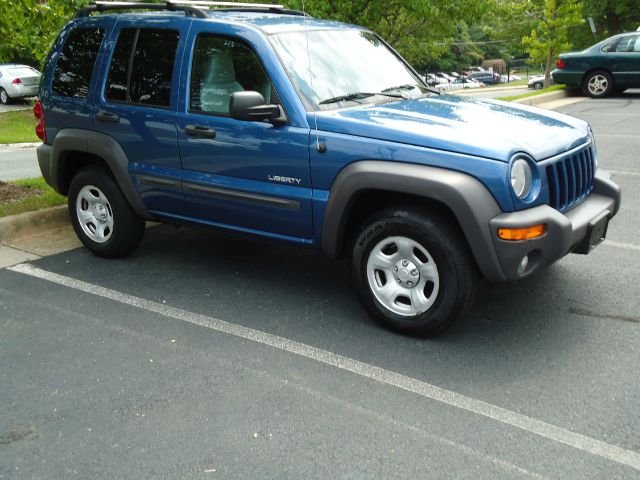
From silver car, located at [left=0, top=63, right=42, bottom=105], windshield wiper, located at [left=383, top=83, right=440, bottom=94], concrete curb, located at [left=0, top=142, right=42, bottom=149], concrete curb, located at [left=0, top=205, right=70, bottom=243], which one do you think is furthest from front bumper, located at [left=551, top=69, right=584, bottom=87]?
silver car, located at [left=0, top=63, right=42, bottom=105]

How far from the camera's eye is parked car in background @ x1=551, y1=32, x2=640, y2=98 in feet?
51.3

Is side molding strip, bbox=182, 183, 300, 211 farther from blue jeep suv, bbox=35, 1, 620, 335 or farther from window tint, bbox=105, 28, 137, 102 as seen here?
window tint, bbox=105, 28, 137, 102

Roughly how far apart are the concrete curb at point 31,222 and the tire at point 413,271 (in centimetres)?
343

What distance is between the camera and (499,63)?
98.2 meters

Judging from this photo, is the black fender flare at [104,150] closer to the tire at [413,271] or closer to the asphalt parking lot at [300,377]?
the asphalt parking lot at [300,377]

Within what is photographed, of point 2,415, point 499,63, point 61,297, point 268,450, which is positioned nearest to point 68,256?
point 61,297

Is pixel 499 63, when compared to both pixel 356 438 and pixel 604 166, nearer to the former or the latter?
pixel 604 166

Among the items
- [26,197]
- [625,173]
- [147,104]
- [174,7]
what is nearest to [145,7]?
[174,7]

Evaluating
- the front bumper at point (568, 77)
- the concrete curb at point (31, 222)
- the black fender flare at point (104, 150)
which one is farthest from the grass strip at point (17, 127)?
the front bumper at point (568, 77)

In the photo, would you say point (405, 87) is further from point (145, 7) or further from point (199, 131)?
point (145, 7)

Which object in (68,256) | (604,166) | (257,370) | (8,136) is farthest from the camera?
(8,136)

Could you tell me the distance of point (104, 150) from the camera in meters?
5.18

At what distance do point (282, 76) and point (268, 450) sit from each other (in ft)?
7.72

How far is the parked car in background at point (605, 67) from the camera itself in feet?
51.3
